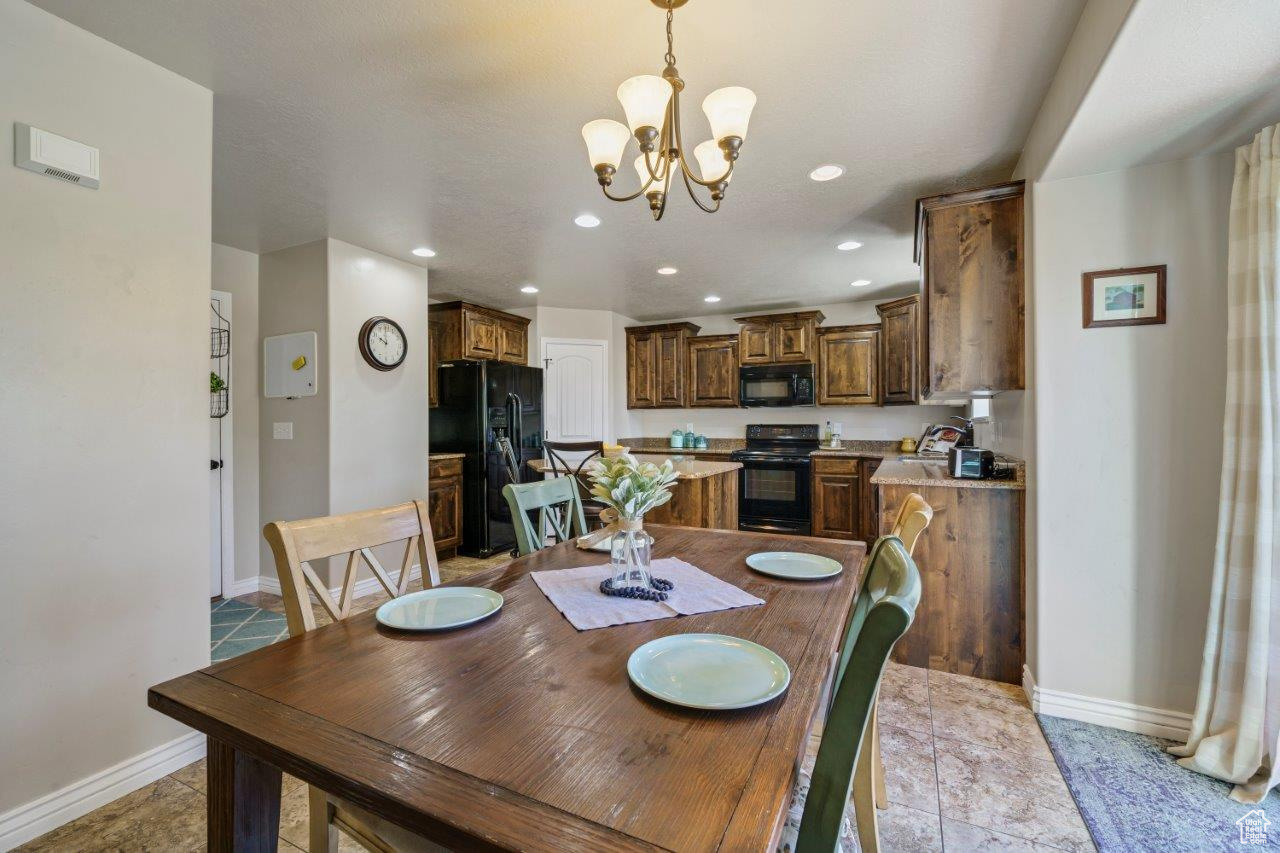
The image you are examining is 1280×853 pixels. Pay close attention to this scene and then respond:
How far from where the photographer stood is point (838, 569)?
59.4 inches

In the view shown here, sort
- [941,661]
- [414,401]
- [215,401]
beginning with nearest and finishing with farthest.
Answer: [941,661], [215,401], [414,401]

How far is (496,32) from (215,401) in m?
3.19

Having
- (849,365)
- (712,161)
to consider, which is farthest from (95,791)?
(849,365)

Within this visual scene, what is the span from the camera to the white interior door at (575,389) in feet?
17.7

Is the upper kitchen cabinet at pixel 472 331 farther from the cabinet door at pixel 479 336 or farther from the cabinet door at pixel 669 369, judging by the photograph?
the cabinet door at pixel 669 369

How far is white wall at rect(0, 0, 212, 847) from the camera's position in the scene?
1.53 metres

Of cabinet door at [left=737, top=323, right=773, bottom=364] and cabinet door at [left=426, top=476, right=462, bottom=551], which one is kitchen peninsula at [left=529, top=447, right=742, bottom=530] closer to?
cabinet door at [left=426, top=476, right=462, bottom=551]

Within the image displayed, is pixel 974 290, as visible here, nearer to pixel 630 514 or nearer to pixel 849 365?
pixel 630 514

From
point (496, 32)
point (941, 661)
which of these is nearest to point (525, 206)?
point (496, 32)

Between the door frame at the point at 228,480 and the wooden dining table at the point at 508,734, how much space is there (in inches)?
127

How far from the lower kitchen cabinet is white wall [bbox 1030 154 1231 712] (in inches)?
153

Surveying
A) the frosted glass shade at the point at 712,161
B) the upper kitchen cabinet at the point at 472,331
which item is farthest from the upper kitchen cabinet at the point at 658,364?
the frosted glass shade at the point at 712,161

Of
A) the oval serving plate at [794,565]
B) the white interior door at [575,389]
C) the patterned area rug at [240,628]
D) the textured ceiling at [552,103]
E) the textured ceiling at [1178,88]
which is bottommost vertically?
the patterned area rug at [240,628]

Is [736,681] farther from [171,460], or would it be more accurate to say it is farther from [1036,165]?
[1036,165]
